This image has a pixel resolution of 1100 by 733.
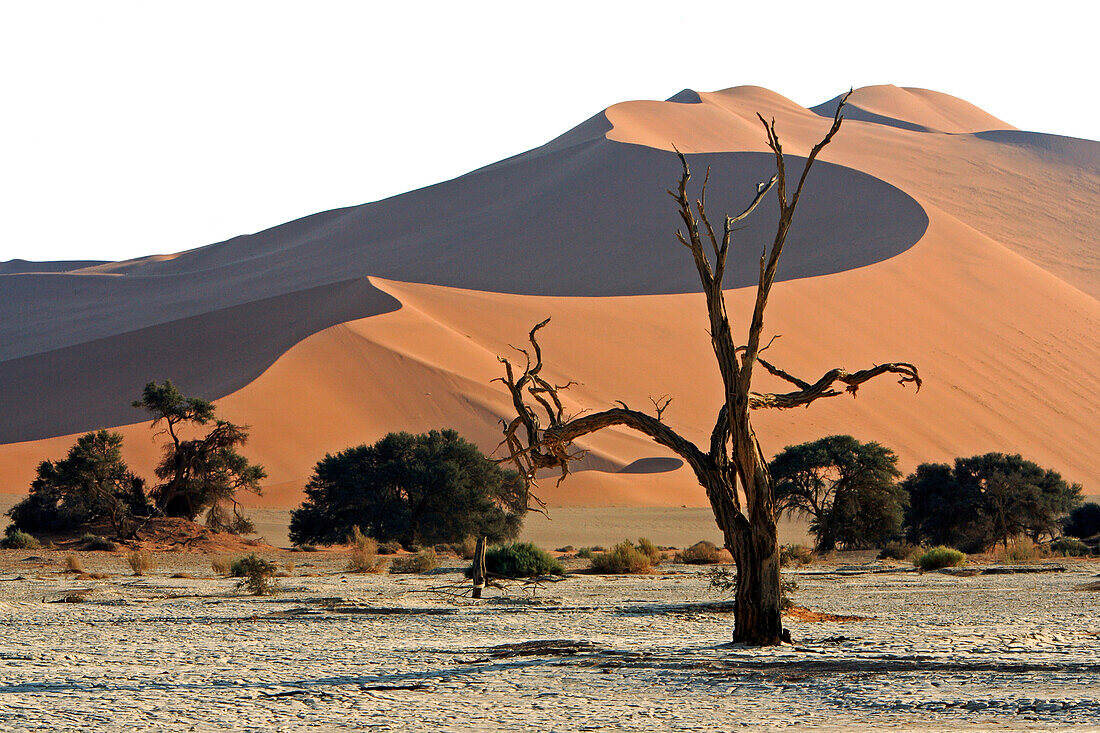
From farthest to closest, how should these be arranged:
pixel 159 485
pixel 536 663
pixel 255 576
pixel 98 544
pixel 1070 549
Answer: pixel 159 485 < pixel 1070 549 < pixel 98 544 < pixel 255 576 < pixel 536 663

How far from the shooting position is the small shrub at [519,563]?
782 inches

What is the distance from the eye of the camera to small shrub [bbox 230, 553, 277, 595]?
16.8m

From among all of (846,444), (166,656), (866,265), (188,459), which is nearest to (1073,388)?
(866,265)

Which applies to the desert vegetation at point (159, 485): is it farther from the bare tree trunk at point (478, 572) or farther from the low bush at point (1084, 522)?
the low bush at point (1084, 522)

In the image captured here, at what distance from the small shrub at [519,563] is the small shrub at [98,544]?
944 cm

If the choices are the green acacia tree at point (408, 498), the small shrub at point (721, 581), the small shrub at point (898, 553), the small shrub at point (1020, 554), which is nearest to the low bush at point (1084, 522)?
the small shrub at point (898, 553)

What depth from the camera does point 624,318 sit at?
201 feet

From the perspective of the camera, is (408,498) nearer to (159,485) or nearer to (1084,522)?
(159,485)

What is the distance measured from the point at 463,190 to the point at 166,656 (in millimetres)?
103282

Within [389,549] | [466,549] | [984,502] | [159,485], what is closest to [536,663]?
[466,549]

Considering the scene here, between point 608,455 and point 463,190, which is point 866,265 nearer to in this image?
point 608,455

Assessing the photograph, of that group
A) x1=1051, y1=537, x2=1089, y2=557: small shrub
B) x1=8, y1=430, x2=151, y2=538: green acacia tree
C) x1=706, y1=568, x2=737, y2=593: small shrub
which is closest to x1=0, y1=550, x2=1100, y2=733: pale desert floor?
x1=706, y1=568, x2=737, y2=593: small shrub

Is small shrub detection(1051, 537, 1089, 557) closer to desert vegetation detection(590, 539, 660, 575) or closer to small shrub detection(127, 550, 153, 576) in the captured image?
desert vegetation detection(590, 539, 660, 575)

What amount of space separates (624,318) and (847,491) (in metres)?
32.8
